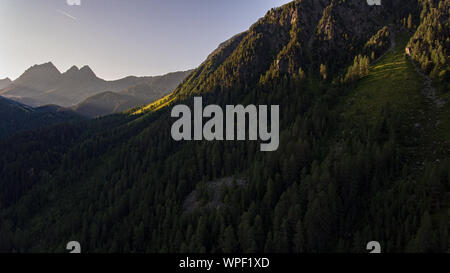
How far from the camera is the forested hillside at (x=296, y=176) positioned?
7019 cm

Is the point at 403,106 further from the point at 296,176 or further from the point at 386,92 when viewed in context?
the point at 296,176

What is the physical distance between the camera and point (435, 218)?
58.2 m

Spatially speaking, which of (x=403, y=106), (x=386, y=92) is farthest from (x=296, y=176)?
(x=386, y=92)

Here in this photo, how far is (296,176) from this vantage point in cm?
9662

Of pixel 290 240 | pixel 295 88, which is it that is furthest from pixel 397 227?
pixel 295 88

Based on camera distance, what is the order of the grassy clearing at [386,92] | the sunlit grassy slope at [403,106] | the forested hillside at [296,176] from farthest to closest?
the grassy clearing at [386,92] → the sunlit grassy slope at [403,106] → the forested hillside at [296,176]

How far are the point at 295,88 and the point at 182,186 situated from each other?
4033 inches

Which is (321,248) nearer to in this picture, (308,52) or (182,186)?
(182,186)

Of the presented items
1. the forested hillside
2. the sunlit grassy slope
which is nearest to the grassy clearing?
the sunlit grassy slope

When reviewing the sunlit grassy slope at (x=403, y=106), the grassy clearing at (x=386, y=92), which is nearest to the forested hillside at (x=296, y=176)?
the sunlit grassy slope at (x=403, y=106)

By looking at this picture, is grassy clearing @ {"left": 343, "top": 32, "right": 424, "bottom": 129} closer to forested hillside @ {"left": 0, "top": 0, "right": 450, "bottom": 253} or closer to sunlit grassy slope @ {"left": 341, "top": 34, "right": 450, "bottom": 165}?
sunlit grassy slope @ {"left": 341, "top": 34, "right": 450, "bottom": 165}

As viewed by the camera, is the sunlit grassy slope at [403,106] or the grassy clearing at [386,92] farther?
the grassy clearing at [386,92]

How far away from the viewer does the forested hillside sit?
70.2 meters

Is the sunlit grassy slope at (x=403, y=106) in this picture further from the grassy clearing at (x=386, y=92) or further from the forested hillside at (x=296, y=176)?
the forested hillside at (x=296, y=176)
